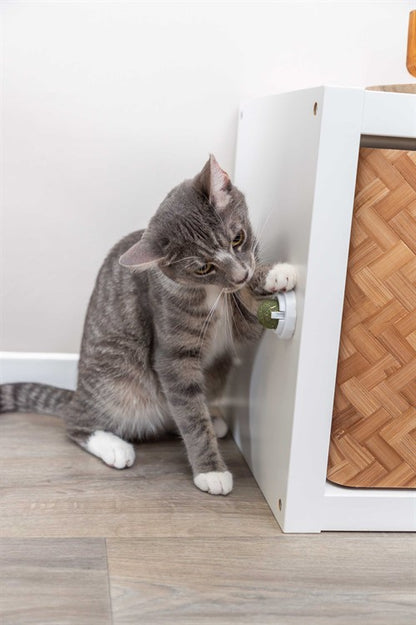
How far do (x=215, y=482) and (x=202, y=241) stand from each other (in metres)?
0.48

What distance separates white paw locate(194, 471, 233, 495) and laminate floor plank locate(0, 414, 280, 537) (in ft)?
0.05

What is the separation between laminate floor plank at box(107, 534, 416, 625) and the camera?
3.80 ft

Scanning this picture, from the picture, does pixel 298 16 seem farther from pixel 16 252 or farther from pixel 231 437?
pixel 231 437

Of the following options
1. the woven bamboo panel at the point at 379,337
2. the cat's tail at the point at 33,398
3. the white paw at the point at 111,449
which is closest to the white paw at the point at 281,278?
the woven bamboo panel at the point at 379,337

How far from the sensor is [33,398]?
1.97 meters

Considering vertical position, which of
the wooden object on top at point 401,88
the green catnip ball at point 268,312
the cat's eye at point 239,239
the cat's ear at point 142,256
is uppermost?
the wooden object on top at point 401,88

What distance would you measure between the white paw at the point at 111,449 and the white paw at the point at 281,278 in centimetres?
51

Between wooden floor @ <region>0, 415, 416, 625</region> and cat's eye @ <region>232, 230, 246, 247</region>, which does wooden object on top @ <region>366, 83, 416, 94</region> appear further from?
wooden floor @ <region>0, 415, 416, 625</region>

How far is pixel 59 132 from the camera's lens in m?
1.95

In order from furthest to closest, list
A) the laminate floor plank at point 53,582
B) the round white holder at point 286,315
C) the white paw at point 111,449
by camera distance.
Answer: the white paw at point 111,449 < the round white holder at point 286,315 < the laminate floor plank at point 53,582

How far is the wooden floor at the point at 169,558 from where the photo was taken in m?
1.16

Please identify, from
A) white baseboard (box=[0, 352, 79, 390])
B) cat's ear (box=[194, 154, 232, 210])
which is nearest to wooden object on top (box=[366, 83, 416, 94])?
cat's ear (box=[194, 154, 232, 210])

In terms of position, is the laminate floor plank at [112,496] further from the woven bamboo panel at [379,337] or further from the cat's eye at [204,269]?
the cat's eye at [204,269]

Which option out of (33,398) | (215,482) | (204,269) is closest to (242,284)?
(204,269)
